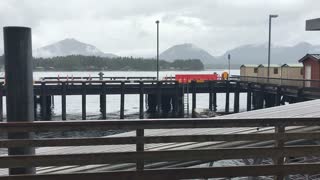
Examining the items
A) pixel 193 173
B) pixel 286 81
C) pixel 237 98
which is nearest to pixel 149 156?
pixel 193 173

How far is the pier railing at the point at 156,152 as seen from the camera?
5188 millimetres

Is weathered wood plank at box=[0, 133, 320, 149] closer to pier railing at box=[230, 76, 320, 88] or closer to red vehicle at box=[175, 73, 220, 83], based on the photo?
pier railing at box=[230, 76, 320, 88]

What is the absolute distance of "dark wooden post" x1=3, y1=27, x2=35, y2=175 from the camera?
17.6 ft

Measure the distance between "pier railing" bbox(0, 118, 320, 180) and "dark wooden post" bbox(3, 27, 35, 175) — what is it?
11.4 inches

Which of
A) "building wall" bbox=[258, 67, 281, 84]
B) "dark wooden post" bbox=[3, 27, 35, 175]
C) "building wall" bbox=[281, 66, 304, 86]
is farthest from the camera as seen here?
"building wall" bbox=[258, 67, 281, 84]

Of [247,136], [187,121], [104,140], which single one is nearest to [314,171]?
[247,136]

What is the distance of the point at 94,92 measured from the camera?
4447cm

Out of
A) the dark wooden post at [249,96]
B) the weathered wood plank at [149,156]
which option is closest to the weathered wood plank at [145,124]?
the weathered wood plank at [149,156]

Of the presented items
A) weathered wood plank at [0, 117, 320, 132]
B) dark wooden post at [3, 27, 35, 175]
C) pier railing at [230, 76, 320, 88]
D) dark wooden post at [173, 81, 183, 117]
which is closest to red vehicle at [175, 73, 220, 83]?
dark wooden post at [173, 81, 183, 117]

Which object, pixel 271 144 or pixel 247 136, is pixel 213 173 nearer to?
pixel 247 136

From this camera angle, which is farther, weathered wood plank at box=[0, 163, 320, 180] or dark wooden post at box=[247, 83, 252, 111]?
dark wooden post at box=[247, 83, 252, 111]

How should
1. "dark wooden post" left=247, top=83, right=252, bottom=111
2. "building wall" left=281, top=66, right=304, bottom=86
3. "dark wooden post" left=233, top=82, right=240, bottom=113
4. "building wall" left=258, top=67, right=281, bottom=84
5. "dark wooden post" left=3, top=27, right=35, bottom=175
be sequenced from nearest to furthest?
"dark wooden post" left=3, top=27, right=35, bottom=175 < "building wall" left=281, top=66, right=304, bottom=86 < "building wall" left=258, top=67, right=281, bottom=84 < "dark wooden post" left=247, top=83, right=252, bottom=111 < "dark wooden post" left=233, top=82, right=240, bottom=113

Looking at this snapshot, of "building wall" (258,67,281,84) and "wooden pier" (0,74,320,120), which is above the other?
"building wall" (258,67,281,84)

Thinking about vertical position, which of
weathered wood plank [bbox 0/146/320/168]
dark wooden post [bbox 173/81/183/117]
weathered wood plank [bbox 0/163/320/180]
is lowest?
dark wooden post [bbox 173/81/183/117]
